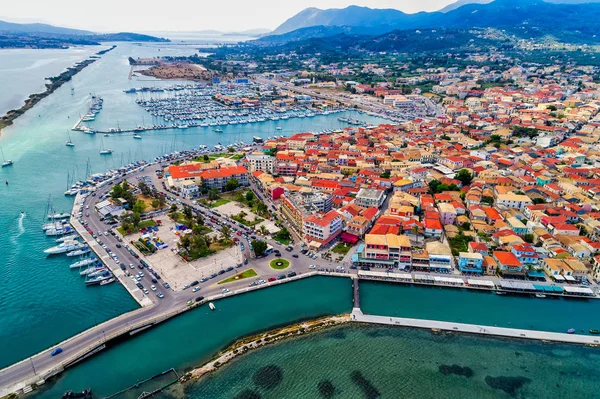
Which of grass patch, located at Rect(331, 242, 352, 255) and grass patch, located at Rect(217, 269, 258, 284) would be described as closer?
grass patch, located at Rect(217, 269, 258, 284)

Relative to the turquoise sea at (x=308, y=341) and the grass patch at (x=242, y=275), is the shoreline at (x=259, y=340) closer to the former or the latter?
the turquoise sea at (x=308, y=341)

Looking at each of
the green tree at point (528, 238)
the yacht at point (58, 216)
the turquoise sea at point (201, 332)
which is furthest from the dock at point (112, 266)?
the green tree at point (528, 238)

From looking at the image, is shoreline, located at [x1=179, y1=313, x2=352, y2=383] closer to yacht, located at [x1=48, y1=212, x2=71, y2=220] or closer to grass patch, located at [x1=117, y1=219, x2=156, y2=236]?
grass patch, located at [x1=117, y1=219, x2=156, y2=236]

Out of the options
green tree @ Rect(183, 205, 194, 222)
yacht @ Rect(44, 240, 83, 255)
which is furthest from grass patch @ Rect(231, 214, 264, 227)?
yacht @ Rect(44, 240, 83, 255)

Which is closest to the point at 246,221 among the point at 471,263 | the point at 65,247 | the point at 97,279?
the point at 97,279

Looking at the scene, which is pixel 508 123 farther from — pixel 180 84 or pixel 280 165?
pixel 180 84

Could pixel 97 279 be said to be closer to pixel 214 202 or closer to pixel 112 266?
pixel 112 266

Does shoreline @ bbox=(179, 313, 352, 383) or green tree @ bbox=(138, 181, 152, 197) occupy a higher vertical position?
green tree @ bbox=(138, 181, 152, 197)
